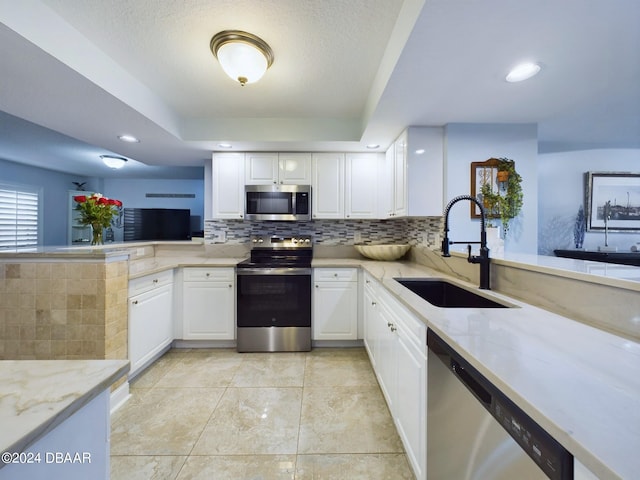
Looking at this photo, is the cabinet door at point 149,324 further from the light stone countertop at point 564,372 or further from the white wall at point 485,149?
the white wall at point 485,149

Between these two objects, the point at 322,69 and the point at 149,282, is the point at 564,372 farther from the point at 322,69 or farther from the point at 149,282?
the point at 149,282

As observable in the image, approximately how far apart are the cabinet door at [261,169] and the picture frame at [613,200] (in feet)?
11.7

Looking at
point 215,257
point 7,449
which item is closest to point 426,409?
point 7,449

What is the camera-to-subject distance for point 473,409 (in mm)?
850

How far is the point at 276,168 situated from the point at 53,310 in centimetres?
217

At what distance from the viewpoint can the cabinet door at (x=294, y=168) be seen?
117 inches

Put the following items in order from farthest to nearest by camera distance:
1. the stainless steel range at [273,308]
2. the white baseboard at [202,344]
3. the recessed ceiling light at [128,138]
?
1. the white baseboard at [202,344]
2. the stainless steel range at [273,308]
3. the recessed ceiling light at [128,138]

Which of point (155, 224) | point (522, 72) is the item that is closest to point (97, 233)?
point (522, 72)

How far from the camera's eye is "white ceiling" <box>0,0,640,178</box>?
122cm

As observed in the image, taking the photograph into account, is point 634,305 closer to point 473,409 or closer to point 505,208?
point 473,409

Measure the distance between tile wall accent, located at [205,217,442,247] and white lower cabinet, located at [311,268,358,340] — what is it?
0.66 m

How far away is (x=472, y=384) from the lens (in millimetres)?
802

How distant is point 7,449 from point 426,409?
1.22 meters

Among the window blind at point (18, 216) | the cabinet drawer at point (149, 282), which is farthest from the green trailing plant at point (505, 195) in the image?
the window blind at point (18, 216)
